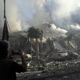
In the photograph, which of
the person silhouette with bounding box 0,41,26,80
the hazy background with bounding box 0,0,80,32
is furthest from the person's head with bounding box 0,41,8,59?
the hazy background with bounding box 0,0,80,32

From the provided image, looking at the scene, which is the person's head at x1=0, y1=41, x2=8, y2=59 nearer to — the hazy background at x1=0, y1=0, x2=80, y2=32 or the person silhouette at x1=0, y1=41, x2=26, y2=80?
the person silhouette at x1=0, y1=41, x2=26, y2=80

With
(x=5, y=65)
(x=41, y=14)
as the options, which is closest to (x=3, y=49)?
(x=5, y=65)

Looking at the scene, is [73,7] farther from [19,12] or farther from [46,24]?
[19,12]

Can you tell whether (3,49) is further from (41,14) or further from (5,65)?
(41,14)

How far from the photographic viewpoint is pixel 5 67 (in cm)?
164

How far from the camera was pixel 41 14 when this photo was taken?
1164cm

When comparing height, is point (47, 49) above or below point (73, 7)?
below

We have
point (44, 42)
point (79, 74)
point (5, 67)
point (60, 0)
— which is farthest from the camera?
point (60, 0)

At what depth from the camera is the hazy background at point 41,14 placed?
10.9 m

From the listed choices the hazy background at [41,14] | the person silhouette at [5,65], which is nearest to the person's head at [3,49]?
the person silhouette at [5,65]

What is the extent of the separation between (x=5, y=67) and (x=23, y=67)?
11 centimetres

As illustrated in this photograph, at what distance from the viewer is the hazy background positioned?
10866 millimetres

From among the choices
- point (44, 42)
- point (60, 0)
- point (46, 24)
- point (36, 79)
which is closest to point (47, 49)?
point (44, 42)

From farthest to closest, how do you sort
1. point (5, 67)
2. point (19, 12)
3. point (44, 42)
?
point (19, 12) → point (44, 42) → point (5, 67)
